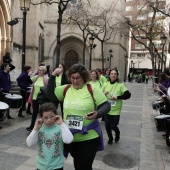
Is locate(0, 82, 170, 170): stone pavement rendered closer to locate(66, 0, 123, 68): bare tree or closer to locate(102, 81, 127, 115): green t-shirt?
locate(102, 81, 127, 115): green t-shirt

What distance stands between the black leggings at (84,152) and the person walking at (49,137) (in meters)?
0.21

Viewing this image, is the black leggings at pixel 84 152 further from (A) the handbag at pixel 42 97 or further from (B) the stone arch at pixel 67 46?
(B) the stone arch at pixel 67 46

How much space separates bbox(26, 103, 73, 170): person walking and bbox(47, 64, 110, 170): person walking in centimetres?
21

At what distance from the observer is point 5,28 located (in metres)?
17.6

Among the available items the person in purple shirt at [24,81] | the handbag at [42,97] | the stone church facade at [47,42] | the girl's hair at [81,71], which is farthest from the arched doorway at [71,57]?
the girl's hair at [81,71]

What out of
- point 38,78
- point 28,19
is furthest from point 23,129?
point 28,19

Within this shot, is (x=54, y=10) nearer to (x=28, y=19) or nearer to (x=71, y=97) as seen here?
(x=28, y=19)

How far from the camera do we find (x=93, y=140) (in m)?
3.05

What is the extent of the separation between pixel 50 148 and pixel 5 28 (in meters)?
16.4

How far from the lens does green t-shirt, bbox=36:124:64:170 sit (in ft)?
9.33

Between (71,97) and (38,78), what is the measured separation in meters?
4.18

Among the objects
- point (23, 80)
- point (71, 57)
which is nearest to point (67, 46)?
point (71, 57)

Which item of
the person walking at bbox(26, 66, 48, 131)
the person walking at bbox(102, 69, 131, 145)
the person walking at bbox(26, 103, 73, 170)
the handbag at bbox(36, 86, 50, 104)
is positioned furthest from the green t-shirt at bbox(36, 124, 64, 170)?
the person walking at bbox(26, 66, 48, 131)

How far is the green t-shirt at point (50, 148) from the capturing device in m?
2.84
